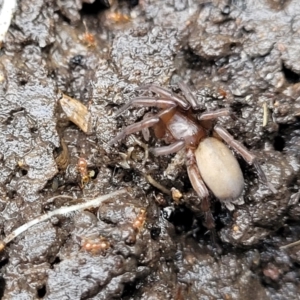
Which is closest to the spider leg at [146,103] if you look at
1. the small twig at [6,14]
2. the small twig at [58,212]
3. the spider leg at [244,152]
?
the spider leg at [244,152]

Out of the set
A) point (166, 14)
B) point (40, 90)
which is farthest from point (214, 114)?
point (40, 90)

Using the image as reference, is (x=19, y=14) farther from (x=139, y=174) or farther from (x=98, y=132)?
(x=139, y=174)

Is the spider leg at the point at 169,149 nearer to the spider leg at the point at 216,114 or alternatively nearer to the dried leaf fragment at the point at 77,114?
the spider leg at the point at 216,114

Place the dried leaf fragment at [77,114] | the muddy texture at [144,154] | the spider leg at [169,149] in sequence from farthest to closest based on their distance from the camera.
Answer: the dried leaf fragment at [77,114]
the spider leg at [169,149]
the muddy texture at [144,154]

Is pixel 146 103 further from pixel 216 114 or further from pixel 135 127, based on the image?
pixel 216 114

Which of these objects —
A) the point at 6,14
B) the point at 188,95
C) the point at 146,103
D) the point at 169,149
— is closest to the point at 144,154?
the point at 169,149

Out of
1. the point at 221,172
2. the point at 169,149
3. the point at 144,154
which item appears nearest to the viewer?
the point at 221,172
